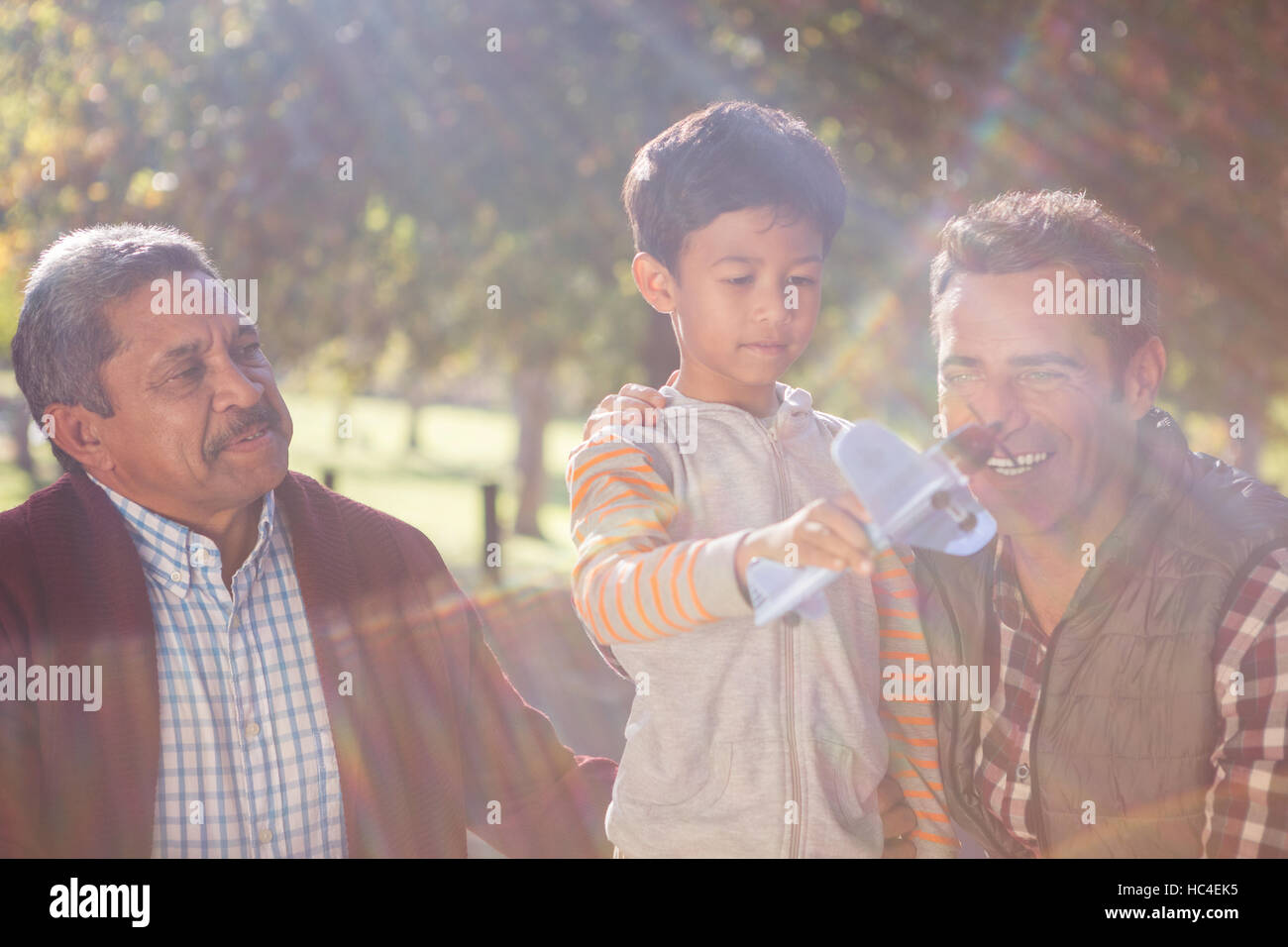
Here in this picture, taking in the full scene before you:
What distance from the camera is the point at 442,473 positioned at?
127 feet

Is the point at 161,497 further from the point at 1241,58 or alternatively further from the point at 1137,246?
the point at 1241,58

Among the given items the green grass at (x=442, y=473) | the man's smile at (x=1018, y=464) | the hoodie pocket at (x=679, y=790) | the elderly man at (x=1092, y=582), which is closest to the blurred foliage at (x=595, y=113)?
the green grass at (x=442, y=473)

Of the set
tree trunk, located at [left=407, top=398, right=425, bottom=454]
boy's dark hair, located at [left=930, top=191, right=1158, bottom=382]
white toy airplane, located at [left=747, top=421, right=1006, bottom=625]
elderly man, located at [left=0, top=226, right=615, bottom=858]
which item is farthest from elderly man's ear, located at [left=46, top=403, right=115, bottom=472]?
tree trunk, located at [left=407, top=398, right=425, bottom=454]

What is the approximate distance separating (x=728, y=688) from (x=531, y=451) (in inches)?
715

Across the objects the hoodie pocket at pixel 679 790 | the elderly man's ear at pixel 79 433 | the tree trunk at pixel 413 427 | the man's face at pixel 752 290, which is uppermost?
the tree trunk at pixel 413 427

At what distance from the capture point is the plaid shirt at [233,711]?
2.49m

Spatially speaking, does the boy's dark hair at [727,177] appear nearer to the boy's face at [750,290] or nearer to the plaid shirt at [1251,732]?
the boy's face at [750,290]

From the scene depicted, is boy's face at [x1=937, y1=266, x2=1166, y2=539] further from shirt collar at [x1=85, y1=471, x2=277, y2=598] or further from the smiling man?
shirt collar at [x1=85, y1=471, x2=277, y2=598]

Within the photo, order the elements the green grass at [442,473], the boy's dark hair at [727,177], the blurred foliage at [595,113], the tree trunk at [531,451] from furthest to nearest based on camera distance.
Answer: the tree trunk at [531,451], the green grass at [442,473], the blurred foliage at [595,113], the boy's dark hair at [727,177]

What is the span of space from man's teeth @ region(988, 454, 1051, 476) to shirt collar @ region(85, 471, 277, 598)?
67.0 inches

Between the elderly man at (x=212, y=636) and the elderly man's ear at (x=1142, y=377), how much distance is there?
1.56 m

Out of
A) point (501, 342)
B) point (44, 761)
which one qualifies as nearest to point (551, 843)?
point (44, 761)

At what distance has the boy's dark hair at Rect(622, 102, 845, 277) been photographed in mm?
2412

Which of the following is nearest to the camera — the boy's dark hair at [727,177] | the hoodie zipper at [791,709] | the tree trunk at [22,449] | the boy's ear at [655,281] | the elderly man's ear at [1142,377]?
the hoodie zipper at [791,709]
